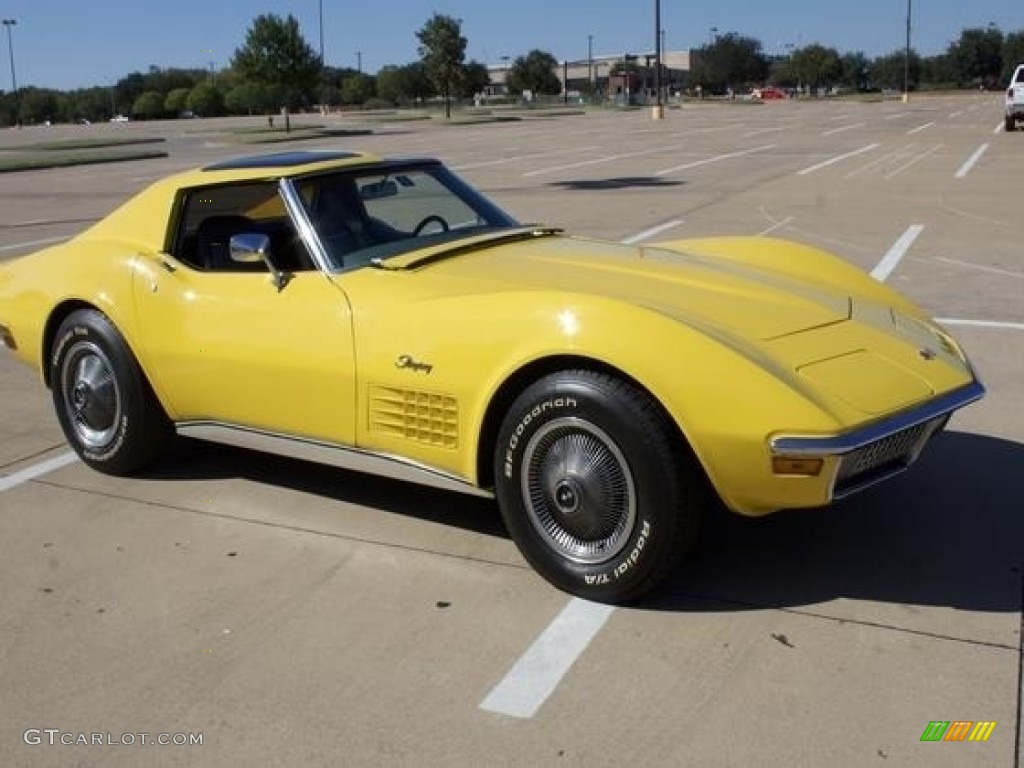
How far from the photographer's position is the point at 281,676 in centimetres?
314

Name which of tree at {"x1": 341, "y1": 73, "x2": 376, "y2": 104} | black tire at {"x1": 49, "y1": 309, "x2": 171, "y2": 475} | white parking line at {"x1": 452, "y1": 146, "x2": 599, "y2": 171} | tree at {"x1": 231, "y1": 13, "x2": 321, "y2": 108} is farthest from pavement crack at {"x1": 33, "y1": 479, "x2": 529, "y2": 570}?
tree at {"x1": 341, "y1": 73, "x2": 376, "y2": 104}

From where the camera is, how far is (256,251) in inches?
160

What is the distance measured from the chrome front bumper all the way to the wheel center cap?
67cm

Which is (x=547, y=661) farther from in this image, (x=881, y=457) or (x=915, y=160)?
(x=915, y=160)

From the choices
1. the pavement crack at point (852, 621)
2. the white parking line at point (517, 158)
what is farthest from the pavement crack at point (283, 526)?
the white parking line at point (517, 158)

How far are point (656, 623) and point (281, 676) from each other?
1149mm

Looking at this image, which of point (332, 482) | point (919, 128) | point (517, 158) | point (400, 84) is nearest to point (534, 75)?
point (400, 84)

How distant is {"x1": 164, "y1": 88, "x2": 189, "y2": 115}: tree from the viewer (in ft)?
280

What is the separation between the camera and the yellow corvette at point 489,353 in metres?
3.21

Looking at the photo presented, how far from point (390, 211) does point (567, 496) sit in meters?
1.72

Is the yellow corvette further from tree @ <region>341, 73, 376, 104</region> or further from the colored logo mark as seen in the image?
tree @ <region>341, 73, 376, 104</region>

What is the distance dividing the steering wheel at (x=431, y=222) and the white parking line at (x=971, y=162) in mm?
16165

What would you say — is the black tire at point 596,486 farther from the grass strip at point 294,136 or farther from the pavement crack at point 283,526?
the grass strip at point 294,136
